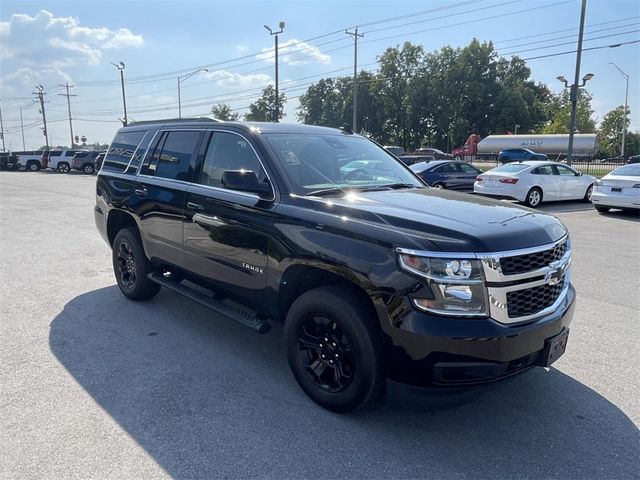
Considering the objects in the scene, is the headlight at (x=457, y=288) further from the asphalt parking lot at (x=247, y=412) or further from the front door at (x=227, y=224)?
the front door at (x=227, y=224)

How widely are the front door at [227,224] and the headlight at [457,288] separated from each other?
1391 millimetres

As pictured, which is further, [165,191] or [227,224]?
[165,191]

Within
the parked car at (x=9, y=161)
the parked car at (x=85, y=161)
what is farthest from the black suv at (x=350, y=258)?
the parked car at (x=9, y=161)

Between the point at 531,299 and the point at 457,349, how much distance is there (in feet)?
2.03

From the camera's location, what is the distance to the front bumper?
2.61 m

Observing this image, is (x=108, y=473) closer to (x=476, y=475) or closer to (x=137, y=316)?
(x=476, y=475)

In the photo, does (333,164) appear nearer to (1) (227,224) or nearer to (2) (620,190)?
(1) (227,224)

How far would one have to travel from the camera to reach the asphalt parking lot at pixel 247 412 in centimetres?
270

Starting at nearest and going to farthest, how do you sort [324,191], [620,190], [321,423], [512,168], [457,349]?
[457,349] → [321,423] → [324,191] → [620,190] → [512,168]

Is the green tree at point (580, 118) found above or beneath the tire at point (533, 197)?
above

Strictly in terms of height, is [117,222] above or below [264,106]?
below

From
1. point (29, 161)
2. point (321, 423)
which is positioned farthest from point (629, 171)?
point (29, 161)

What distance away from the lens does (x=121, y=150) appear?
5648 millimetres

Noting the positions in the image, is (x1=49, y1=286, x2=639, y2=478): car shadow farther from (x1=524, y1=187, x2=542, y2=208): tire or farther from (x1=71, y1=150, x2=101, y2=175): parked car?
(x1=71, y1=150, x2=101, y2=175): parked car
